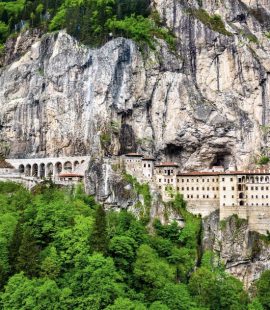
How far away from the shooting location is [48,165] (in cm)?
8912

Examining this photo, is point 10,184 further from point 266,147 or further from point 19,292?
point 266,147

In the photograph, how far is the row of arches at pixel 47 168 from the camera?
8712cm

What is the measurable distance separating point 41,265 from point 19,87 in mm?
42011

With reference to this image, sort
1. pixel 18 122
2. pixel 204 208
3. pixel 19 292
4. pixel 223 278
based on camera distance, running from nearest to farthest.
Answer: pixel 19 292, pixel 223 278, pixel 204 208, pixel 18 122

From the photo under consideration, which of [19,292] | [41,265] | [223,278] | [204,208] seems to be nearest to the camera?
[19,292]

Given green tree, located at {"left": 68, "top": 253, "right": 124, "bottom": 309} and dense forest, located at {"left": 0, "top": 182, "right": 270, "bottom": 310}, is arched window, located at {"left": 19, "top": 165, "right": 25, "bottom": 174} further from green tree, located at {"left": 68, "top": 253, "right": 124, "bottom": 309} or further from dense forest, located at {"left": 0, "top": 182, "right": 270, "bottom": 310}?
green tree, located at {"left": 68, "top": 253, "right": 124, "bottom": 309}

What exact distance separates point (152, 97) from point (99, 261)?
121 ft

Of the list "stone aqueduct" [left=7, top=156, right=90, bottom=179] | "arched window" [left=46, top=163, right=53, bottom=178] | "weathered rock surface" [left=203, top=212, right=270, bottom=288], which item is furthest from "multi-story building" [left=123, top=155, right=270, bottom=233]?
"arched window" [left=46, top=163, right=53, bottom=178]

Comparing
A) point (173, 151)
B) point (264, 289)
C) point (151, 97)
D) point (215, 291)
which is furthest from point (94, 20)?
point (264, 289)

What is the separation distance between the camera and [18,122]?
9306cm

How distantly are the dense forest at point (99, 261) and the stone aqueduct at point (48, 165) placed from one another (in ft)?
20.0

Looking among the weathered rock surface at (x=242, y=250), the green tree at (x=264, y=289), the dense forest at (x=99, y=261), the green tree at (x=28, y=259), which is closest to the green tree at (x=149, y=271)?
the dense forest at (x=99, y=261)

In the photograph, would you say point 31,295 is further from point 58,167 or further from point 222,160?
point 222,160

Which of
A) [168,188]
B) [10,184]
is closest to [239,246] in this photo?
[168,188]
